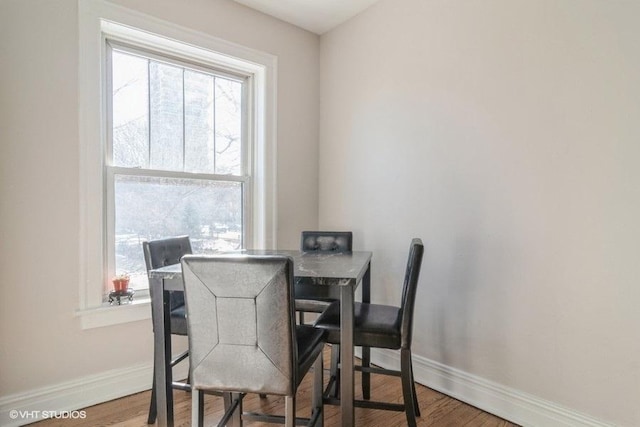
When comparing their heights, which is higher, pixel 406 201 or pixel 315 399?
pixel 406 201

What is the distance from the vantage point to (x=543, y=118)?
69.9 inches

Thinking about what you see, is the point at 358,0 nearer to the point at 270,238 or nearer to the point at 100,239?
the point at 270,238

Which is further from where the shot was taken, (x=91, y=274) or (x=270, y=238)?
(x=270, y=238)

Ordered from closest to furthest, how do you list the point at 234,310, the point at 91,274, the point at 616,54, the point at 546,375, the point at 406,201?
the point at 234,310
the point at 616,54
the point at 546,375
the point at 91,274
the point at 406,201

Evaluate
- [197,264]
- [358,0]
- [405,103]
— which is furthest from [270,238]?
[358,0]

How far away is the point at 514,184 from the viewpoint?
189cm

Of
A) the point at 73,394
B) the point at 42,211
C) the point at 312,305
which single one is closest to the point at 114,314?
the point at 73,394

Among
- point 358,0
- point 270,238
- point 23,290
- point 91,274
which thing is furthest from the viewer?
point 270,238

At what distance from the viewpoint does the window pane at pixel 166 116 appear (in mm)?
2436

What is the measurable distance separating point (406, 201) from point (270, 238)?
1.16 m

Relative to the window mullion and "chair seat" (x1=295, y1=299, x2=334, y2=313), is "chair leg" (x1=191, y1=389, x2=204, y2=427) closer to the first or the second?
"chair seat" (x1=295, y1=299, x2=334, y2=313)

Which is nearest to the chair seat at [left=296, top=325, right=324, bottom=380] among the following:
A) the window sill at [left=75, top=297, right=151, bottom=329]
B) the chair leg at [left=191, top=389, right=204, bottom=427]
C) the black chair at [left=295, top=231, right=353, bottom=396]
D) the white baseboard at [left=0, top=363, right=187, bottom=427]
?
the chair leg at [left=191, top=389, right=204, bottom=427]

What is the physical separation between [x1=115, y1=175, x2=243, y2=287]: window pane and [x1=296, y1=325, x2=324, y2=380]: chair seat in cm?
141

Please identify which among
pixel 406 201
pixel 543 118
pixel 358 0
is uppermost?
pixel 358 0
